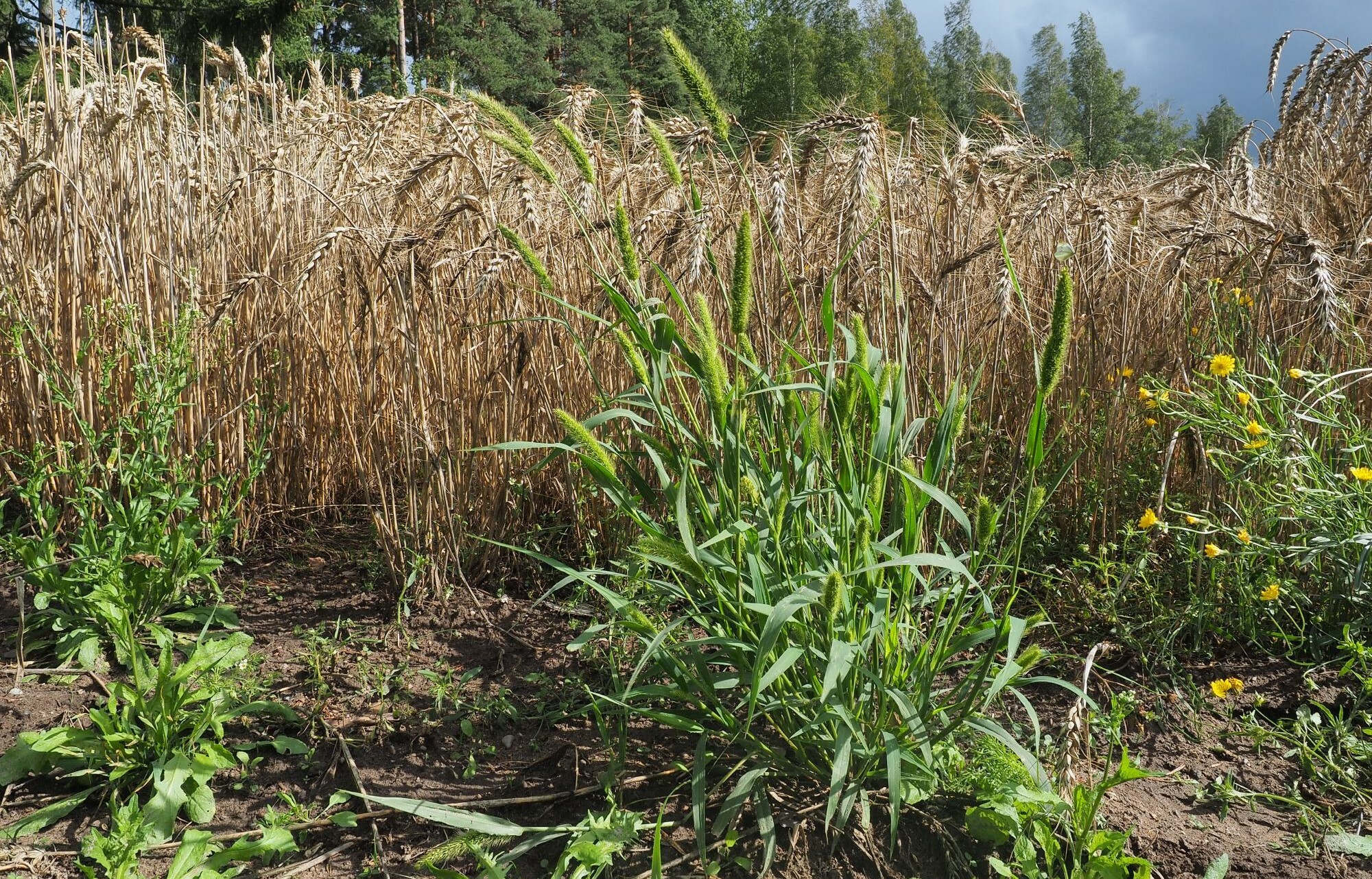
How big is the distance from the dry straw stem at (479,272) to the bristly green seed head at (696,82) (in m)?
0.40

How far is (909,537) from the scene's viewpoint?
1443 millimetres

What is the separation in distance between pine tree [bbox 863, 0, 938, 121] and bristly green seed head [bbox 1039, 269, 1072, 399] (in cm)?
3192

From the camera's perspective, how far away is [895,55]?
122 ft

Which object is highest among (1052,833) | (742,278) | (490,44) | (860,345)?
(490,44)

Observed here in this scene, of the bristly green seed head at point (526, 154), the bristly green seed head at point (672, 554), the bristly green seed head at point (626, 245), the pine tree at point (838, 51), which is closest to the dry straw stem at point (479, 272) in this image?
the bristly green seed head at point (526, 154)

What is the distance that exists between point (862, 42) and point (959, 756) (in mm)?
34583

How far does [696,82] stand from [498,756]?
1267mm

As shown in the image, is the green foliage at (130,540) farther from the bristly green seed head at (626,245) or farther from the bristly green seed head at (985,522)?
the bristly green seed head at (985,522)

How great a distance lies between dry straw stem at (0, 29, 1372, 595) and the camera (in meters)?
2.29

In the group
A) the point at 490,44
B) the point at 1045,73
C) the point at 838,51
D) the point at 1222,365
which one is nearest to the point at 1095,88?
the point at 1045,73

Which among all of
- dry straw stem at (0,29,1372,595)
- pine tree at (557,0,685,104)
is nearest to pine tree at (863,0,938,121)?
pine tree at (557,0,685,104)

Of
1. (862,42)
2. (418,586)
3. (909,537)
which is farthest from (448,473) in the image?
(862,42)

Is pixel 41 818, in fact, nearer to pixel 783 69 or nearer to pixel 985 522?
pixel 985 522

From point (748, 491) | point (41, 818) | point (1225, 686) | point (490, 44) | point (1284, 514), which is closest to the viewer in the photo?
point (748, 491)
